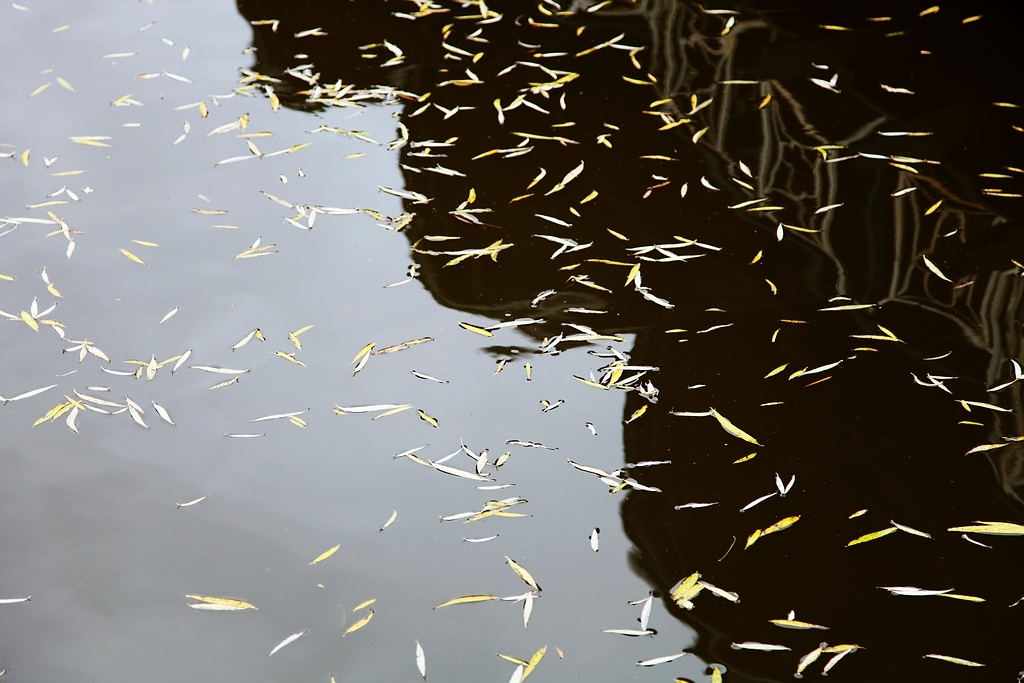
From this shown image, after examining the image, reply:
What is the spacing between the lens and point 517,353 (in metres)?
2.46

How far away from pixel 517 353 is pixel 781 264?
0.95 m

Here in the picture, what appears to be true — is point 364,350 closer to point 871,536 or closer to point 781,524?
point 781,524

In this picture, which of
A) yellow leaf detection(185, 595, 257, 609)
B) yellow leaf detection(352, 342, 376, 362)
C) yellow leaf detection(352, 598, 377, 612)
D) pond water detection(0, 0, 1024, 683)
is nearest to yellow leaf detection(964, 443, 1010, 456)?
pond water detection(0, 0, 1024, 683)

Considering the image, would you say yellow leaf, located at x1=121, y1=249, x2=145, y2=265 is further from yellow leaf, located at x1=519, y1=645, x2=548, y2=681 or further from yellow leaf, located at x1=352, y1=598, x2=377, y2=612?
yellow leaf, located at x1=519, y1=645, x2=548, y2=681

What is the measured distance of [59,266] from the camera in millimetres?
2740

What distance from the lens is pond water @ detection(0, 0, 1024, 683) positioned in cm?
186

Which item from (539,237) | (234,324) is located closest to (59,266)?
(234,324)

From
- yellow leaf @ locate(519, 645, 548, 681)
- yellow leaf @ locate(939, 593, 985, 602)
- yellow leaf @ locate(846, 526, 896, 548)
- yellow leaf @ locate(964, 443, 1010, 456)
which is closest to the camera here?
yellow leaf @ locate(519, 645, 548, 681)

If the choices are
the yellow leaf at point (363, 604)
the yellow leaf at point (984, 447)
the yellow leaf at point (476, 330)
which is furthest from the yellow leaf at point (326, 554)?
the yellow leaf at point (984, 447)

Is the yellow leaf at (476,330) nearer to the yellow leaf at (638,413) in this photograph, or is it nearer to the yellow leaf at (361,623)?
the yellow leaf at (638,413)

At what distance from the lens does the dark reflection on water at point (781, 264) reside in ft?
6.33

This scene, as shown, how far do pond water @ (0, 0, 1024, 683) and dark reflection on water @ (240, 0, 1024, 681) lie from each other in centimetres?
1

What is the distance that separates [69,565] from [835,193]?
2.68m

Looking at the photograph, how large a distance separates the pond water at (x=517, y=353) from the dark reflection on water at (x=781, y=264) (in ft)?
0.04
